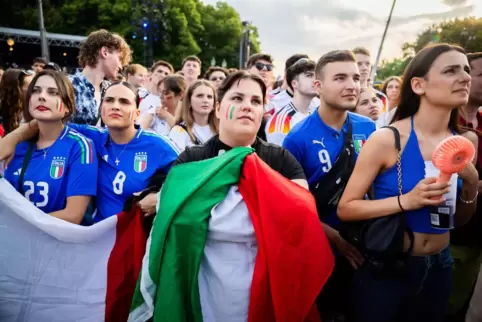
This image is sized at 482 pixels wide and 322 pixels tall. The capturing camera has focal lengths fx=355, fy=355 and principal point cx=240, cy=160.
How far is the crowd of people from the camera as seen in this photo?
6.49ft

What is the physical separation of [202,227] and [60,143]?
151 centimetres

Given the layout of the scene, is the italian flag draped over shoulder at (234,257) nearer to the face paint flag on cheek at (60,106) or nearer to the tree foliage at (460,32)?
the face paint flag on cheek at (60,106)

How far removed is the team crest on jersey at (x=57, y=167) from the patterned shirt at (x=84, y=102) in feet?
3.34

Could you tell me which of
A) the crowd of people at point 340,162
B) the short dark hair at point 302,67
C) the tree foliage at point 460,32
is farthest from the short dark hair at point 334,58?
the tree foliage at point 460,32

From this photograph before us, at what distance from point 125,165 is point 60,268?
85cm

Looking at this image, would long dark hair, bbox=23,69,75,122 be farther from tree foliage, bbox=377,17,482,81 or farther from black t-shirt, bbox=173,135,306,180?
tree foliage, bbox=377,17,482,81

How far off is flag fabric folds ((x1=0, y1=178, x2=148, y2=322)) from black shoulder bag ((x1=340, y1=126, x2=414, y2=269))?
4.90 feet

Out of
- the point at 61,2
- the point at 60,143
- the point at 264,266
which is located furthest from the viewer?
the point at 61,2

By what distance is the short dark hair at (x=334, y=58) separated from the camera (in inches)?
111

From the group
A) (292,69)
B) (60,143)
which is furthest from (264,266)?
(292,69)

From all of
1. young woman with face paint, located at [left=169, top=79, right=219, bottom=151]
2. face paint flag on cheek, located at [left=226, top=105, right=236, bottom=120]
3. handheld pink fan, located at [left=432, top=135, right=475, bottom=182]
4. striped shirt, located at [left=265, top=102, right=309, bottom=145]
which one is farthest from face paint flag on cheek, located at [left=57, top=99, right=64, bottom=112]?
handheld pink fan, located at [left=432, top=135, right=475, bottom=182]

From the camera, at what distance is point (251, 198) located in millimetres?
1899

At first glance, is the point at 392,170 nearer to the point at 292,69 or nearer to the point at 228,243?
the point at 228,243

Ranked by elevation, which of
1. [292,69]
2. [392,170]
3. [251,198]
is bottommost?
[251,198]
